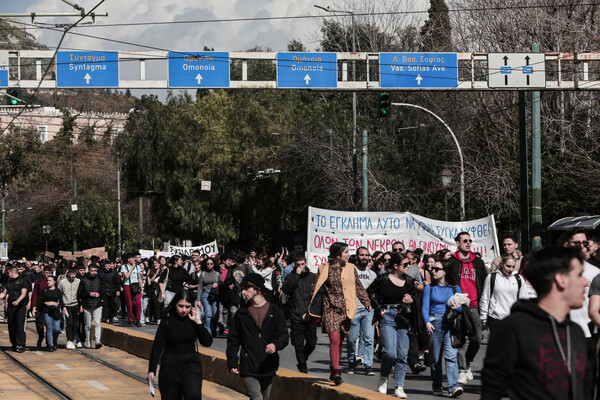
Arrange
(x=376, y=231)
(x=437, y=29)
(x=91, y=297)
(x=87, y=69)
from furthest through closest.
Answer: (x=437, y=29), (x=87, y=69), (x=376, y=231), (x=91, y=297)

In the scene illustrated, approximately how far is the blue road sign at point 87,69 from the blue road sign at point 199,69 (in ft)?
5.42

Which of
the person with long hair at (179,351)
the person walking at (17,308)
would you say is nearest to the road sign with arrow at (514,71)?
the person walking at (17,308)

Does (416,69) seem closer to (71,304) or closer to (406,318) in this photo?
(71,304)

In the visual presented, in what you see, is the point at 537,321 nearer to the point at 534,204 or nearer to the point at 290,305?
the point at 290,305

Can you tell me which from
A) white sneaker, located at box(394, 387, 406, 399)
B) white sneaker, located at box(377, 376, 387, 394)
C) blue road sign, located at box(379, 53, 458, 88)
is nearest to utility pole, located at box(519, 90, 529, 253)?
blue road sign, located at box(379, 53, 458, 88)

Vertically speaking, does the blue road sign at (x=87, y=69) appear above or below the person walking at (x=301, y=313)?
above

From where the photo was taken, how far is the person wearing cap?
909 centimetres

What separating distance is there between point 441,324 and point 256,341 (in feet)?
9.86

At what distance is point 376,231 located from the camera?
22.3 m

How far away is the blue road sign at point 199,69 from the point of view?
28.0 meters

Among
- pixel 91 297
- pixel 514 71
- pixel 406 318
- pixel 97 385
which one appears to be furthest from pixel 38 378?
pixel 514 71

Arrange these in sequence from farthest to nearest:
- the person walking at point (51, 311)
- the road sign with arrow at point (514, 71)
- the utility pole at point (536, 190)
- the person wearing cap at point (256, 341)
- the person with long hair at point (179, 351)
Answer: the road sign with arrow at point (514, 71)
the utility pole at point (536, 190)
the person walking at point (51, 311)
the person wearing cap at point (256, 341)
the person with long hair at point (179, 351)

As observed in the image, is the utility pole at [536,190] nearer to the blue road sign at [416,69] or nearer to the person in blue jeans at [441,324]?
the blue road sign at [416,69]

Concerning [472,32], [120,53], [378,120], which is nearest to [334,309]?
[120,53]
